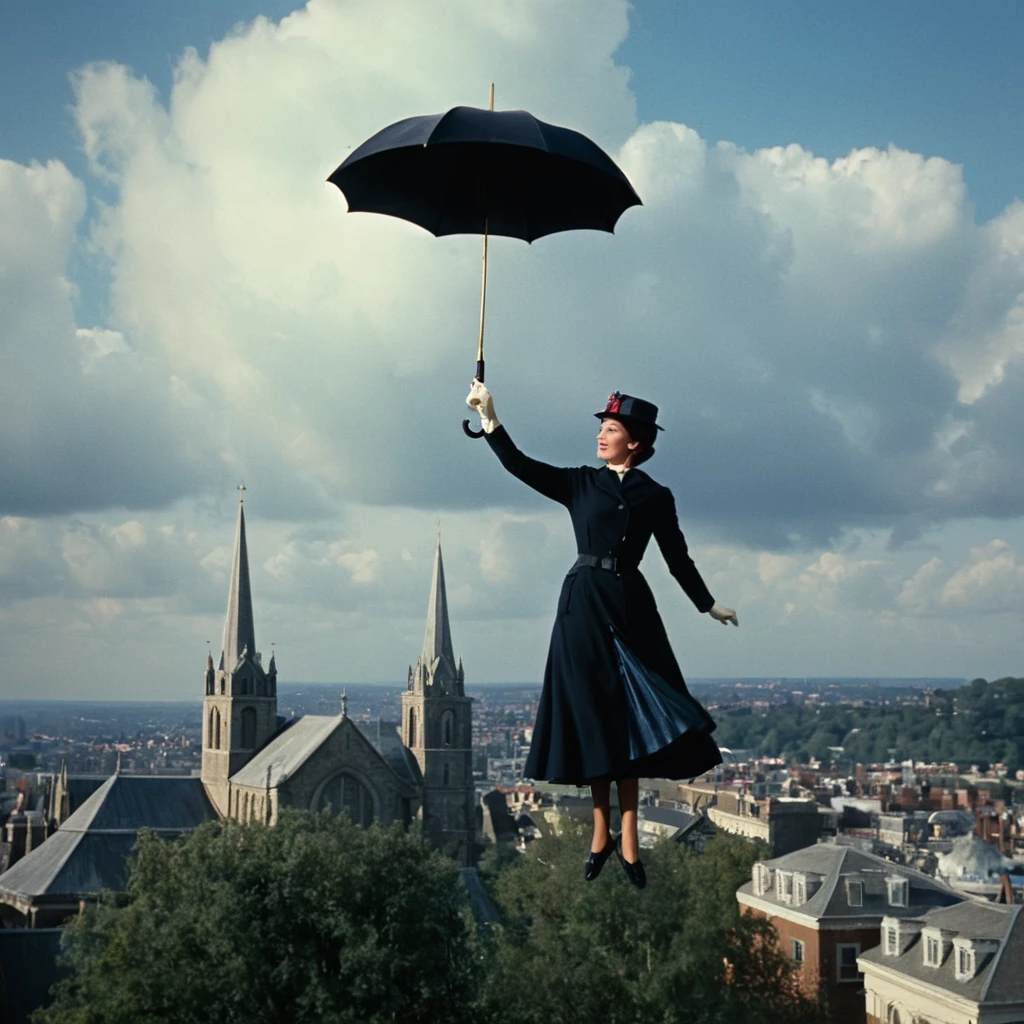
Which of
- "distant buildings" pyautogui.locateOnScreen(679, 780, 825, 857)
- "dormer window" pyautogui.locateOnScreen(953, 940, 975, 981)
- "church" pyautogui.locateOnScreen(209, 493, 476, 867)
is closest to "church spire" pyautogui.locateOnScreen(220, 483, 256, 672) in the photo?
"church" pyautogui.locateOnScreen(209, 493, 476, 867)

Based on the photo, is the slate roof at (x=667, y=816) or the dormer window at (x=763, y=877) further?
the slate roof at (x=667, y=816)

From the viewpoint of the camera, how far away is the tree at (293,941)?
110 ft

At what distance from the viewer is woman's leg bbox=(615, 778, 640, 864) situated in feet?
25.2

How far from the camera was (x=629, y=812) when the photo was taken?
25.4ft

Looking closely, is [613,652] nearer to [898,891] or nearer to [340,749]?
[898,891]

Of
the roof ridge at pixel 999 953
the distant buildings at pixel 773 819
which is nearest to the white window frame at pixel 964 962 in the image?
the roof ridge at pixel 999 953

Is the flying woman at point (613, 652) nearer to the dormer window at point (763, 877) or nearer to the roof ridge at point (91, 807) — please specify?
the dormer window at point (763, 877)

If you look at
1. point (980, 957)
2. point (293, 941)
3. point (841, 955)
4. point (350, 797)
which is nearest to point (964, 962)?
point (980, 957)

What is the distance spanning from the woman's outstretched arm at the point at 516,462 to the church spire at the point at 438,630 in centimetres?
8232

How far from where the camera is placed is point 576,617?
7.80 metres

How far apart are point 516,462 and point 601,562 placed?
0.64 metres

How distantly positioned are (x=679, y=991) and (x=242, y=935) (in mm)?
9738

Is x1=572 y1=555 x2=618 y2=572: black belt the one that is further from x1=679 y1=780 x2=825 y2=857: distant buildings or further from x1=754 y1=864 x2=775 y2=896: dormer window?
x1=679 y1=780 x2=825 y2=857: distant buildings

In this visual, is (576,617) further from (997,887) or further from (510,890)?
(997,887)
